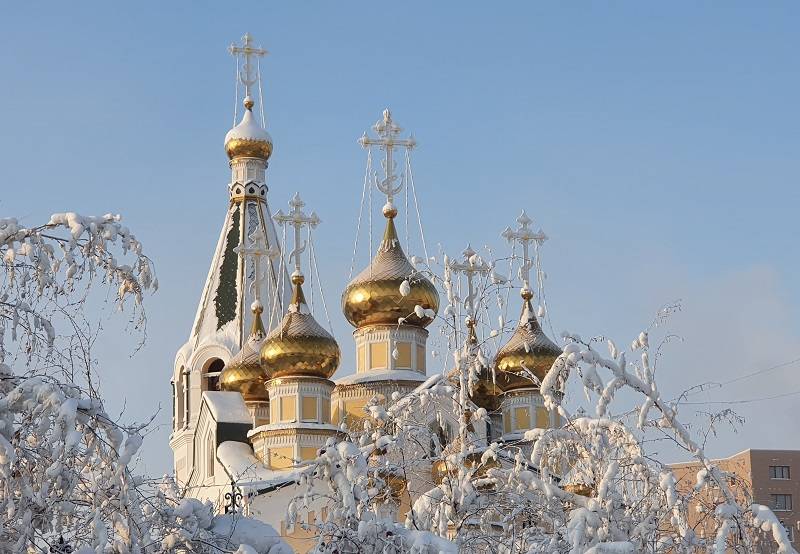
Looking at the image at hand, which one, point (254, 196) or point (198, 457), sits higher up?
point (254, 196)

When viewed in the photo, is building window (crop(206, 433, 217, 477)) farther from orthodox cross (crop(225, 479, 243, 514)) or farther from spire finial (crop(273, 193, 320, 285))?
orthodox cross (crop(225, 479, 243, 514))

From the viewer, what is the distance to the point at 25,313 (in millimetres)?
A: 6016

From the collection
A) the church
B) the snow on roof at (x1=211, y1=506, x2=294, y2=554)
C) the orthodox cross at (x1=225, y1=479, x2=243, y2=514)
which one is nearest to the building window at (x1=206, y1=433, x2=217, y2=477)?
the church

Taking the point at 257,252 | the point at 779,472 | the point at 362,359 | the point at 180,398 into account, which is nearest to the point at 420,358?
the point at 362,359

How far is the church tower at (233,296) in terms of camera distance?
87.1 ft

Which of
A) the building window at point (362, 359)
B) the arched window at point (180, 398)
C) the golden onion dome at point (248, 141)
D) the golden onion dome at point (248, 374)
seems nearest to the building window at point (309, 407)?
the building window at point (362, 359)

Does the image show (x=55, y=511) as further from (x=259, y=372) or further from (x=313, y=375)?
(x=259, y=372)

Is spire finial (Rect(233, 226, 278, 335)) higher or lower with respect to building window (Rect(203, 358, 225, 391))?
higher

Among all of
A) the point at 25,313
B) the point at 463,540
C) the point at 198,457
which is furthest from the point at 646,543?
the point at 198,457

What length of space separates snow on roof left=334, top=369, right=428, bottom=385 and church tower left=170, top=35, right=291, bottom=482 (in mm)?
3194

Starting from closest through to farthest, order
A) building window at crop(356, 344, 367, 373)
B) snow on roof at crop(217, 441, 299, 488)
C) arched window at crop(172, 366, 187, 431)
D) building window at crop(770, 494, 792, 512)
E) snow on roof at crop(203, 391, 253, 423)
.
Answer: snow on roof at crop(217, 441, 299, 488), building window at crop(356, 344, 367, 373), snow on roof at crop(203, 391, 253, 423), arched window at crop(172, 366, 187, 431), building window at crop(770, 494, 792, 512)

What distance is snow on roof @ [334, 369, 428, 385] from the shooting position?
22438mm

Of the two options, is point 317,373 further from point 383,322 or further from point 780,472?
point 780,472

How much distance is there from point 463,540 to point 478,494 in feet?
2.84
